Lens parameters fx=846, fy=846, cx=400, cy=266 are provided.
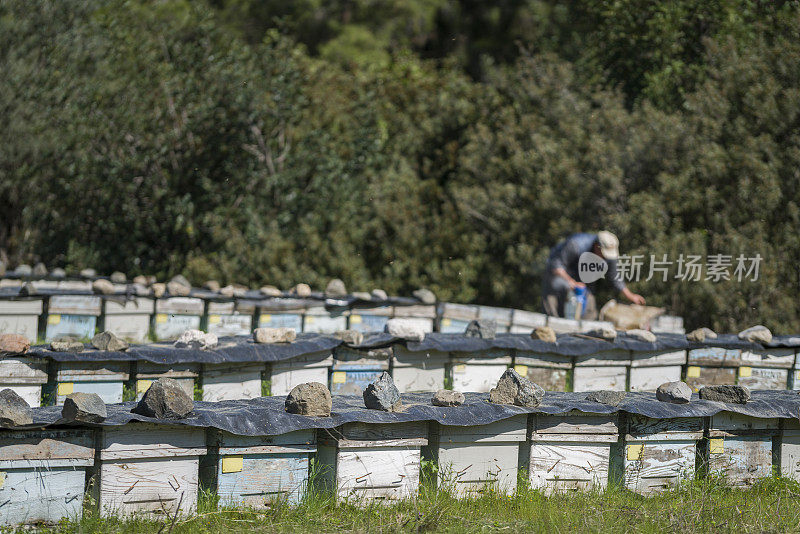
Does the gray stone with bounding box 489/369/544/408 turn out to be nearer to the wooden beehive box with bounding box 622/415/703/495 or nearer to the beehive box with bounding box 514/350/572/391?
the wooden beehive box with bounding box 622/415/703/495

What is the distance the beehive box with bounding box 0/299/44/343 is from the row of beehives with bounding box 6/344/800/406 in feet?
10.6

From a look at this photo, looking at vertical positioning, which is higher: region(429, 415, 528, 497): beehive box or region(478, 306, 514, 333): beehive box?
region(478, 306, 514, 333): beehive box

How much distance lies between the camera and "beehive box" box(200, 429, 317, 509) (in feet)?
15.7

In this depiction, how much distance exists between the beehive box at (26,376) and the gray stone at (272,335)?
1.75 m

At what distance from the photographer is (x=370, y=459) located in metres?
5.04

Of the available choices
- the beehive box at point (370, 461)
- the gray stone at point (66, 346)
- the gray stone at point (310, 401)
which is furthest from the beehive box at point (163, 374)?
the beehive box at point (370, 461)

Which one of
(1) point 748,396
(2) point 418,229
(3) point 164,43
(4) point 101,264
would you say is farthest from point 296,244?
(1) point 748,396

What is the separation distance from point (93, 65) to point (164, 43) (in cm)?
150

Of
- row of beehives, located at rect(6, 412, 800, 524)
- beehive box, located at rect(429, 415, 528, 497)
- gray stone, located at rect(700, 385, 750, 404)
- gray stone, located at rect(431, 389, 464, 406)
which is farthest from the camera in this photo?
gray stone, located at rect(700, 385, 750, 404)

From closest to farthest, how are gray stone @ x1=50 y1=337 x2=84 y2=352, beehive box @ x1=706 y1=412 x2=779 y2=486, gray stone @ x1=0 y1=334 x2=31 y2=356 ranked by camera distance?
beehive box @ x1=706 y1=412 x2=779 y2=486
gray stone @ x1=0 y1=334 x2=31 y2=356
gray stone @ x1=50 y1=337 x2=84 y2=352

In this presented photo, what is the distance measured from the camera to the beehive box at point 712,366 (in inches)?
325

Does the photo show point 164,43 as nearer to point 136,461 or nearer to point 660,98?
point 660,98

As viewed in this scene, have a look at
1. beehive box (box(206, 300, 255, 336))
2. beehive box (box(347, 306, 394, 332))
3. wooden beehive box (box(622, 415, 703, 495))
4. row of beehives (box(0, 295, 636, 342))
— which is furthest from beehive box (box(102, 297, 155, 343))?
wooden beehive box (box(622, 415, 703, 495))

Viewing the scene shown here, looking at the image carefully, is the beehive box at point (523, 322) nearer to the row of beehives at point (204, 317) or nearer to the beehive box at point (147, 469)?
the row of beehives at point (204, 317)
